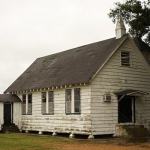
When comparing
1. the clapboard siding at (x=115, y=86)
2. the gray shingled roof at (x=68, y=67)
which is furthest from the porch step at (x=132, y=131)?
the gray shingled roof at (x=68, y=67)

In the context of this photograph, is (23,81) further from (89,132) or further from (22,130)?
(89,132)

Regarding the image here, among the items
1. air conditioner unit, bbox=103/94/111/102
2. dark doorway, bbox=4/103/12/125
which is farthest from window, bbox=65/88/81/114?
dark doorway, bbox=4/103/12/125

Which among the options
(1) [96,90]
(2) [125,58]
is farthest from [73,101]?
(2) [125,58]

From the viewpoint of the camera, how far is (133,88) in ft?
98.8

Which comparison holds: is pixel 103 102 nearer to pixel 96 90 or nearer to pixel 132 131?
pixel 96 90

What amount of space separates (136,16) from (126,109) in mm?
7325

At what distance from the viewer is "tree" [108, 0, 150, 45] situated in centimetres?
3162

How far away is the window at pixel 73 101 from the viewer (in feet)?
94.1

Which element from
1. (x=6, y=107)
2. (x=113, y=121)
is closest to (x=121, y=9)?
(x=113, y=121)

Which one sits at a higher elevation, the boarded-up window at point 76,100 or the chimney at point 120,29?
the chimney at point 120,29

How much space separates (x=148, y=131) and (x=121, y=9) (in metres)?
9.91

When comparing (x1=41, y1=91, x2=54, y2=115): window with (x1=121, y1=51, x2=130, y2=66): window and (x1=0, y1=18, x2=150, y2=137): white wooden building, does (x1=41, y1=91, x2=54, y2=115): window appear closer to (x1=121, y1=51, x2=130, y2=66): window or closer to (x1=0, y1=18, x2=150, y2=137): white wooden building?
(x1=0, y1=18, x2=150, y2=137): white wooden building

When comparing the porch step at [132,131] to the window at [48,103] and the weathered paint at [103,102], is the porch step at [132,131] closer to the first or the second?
the weathered paint at [103,102]

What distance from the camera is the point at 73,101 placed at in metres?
28.9
